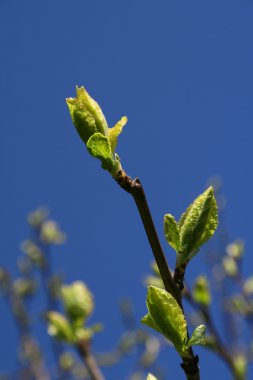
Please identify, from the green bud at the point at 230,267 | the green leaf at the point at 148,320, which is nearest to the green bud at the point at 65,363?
the green bud at the point at 230,267

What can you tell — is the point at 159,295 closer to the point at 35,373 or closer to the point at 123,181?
the point at 123,181

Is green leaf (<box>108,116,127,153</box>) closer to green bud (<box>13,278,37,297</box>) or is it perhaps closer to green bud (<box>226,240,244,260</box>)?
green bud (<box>226,240,244,260</box>)

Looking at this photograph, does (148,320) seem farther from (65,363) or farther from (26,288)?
(26,288)

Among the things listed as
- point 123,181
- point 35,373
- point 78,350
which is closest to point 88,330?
point 78,350

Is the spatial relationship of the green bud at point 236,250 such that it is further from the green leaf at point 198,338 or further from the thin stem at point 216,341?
the green leaf at point 198,338

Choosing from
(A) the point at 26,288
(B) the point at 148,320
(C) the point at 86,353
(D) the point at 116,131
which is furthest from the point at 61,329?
(A) the point at 26,288
